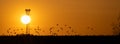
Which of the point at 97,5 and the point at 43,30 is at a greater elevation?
the point at 97,5

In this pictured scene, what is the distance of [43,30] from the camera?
5.48 metres

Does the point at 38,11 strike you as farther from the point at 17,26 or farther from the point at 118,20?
the point at 118,20

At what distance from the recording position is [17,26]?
555 cm

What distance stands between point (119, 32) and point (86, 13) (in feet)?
2.08

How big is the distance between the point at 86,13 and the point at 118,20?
531 millimetres
